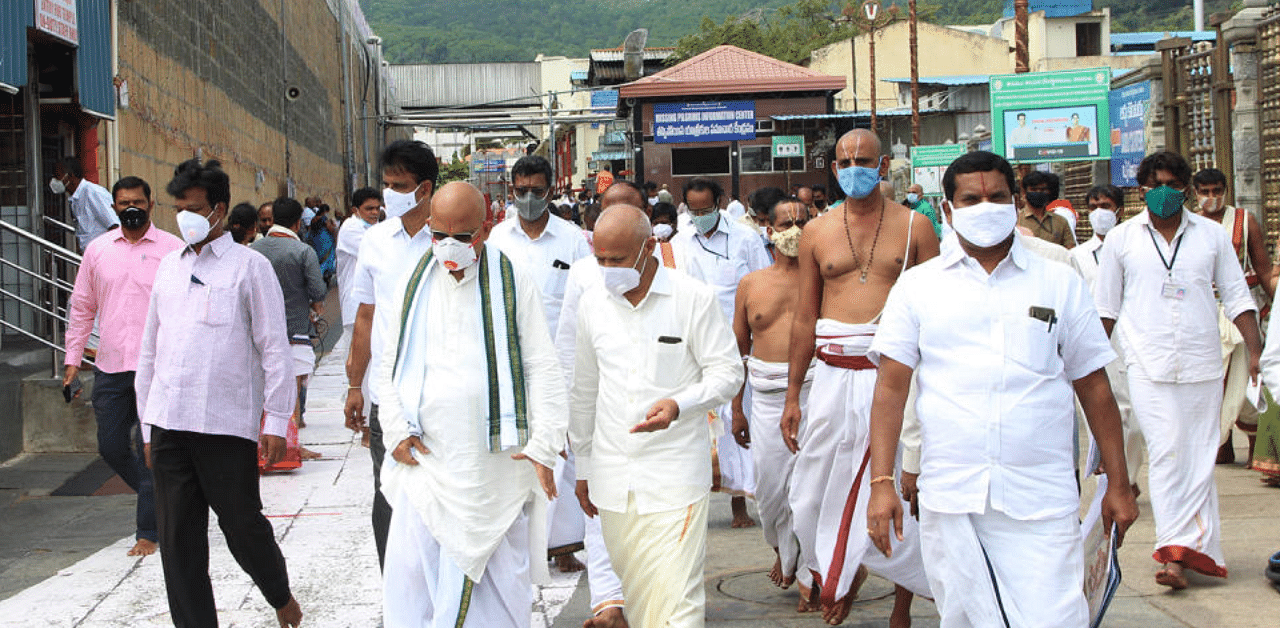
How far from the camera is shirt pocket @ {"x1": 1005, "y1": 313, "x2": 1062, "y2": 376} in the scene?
4.18 m

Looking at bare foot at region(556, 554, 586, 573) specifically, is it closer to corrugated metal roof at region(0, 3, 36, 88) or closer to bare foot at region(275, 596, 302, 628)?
bare foot at region(275, 596, 302, 628)

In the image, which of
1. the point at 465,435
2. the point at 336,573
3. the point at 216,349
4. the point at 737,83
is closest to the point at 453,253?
the point at 465,435

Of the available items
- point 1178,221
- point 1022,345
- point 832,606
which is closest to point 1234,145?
point 1178,221

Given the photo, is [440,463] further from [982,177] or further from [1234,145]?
[1234,145]

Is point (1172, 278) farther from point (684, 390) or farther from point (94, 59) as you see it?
point (94, 59)

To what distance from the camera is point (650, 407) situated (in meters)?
5.07

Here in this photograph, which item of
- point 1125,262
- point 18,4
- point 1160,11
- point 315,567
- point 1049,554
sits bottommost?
point 315,567

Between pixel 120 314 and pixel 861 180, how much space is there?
4.26 m

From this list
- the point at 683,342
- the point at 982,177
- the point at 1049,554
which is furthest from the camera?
the point at 683,342

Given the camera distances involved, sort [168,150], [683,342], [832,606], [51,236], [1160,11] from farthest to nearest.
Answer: [1160,11], [168,150], [51,236], [832,606], [683,342]

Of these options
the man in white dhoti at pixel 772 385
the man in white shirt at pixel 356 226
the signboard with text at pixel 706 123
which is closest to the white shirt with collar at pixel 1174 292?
the man in white dhoti at pixel 772 385

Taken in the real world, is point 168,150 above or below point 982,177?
above

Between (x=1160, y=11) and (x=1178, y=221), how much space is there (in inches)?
3461

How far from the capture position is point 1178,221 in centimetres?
684
